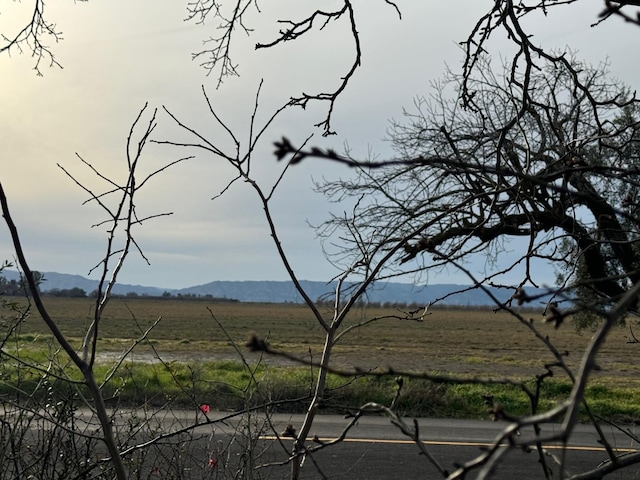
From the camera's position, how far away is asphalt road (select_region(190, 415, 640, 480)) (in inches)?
332

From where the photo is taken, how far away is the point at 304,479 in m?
7.67

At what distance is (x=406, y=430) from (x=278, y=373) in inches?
590

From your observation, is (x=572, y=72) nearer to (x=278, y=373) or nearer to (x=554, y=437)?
(x=554, y=437)

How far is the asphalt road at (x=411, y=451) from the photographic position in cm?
843

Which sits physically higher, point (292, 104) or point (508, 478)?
point (292, 104)

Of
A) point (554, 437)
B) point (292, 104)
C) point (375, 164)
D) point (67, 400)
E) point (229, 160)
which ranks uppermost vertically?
point (292, 104)

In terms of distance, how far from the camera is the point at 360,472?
8477 millimetres

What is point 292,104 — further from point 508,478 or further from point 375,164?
point 508,478

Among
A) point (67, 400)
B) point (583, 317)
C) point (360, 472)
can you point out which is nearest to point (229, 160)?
point (67, 400)

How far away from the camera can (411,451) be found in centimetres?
988

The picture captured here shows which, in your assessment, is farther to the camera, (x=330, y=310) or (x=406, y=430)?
(x=330, y=310)

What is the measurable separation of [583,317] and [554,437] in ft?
46.3

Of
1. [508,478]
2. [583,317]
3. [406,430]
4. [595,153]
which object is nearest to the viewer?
[406,430]

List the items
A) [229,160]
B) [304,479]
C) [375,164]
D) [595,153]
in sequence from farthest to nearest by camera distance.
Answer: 1. [595,153]
2. [304,479]
3. [229,160]
4. [375,164]
